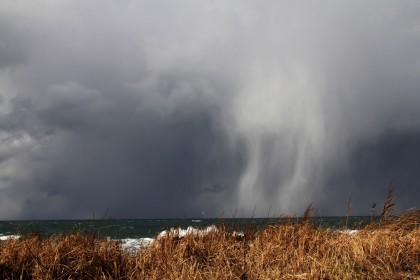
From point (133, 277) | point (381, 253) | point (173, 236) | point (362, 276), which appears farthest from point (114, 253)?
point (381, 253)

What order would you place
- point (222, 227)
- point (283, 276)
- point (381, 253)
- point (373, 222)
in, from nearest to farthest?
point (283, 276) < point (381, 253) < point (222, 227) < point (373, 222)

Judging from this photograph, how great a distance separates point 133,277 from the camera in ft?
29.1

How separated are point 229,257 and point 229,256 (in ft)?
0.16

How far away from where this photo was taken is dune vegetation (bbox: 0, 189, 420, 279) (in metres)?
8.62

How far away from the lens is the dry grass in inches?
339

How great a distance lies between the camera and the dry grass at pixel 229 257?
8.62 m

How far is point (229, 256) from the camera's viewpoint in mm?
10242

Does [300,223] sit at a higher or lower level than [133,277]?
higher

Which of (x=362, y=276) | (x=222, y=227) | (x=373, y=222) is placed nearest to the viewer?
(x=362, y=276)

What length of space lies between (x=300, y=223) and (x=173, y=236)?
3465 millimetres

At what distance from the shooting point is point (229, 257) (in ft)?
33.4

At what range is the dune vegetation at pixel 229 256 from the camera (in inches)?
340

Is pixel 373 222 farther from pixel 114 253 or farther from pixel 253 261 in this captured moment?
pixel 114 253

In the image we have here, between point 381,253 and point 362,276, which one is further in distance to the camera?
point 381,253
